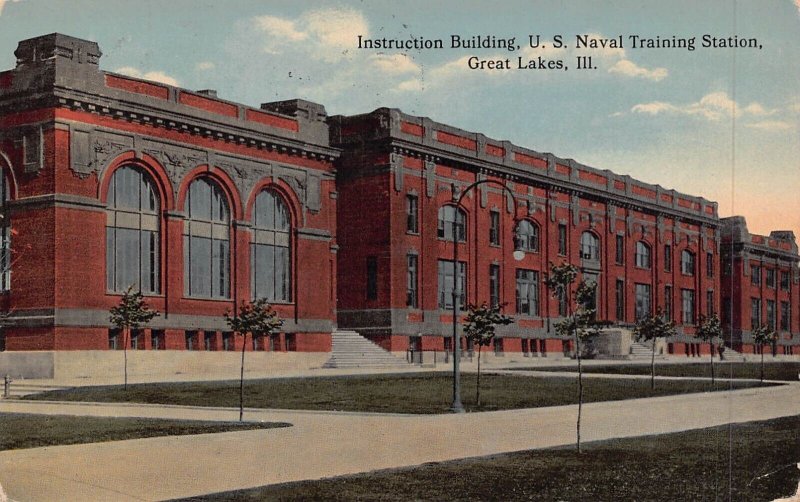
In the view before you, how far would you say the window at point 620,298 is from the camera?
83688 millimetres

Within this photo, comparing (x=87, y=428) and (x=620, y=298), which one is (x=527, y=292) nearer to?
(x=620, y=298)

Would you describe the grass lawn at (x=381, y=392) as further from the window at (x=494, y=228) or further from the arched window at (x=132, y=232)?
the window at (x=494, y=228)

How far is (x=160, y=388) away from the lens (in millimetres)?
A: 34469

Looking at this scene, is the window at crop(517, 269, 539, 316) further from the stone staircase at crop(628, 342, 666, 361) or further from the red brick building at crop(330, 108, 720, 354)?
the stone staircase at crop(628, 342, 666, 361)

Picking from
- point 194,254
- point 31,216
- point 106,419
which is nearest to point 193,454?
point 106,419

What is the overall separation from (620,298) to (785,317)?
3915 centimetres

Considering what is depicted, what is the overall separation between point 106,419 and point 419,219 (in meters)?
39.2

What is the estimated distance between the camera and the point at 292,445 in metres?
18.1

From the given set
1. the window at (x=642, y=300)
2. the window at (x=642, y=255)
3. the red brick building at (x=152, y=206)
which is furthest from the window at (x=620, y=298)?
the red brick building at (x=152, y=206)

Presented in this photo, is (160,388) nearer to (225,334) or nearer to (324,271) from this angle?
(225,334)

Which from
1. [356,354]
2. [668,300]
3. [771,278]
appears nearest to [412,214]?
[356,354]

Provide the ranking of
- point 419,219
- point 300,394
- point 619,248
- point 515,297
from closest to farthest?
point 300,394, point 419,219, point 515,297, point 619,248

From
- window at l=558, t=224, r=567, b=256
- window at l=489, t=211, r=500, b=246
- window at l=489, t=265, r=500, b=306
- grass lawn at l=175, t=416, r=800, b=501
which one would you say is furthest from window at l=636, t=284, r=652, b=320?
grass lawn at l=175, t=416, r=800, b=501

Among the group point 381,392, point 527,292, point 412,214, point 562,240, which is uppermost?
point 412,214
